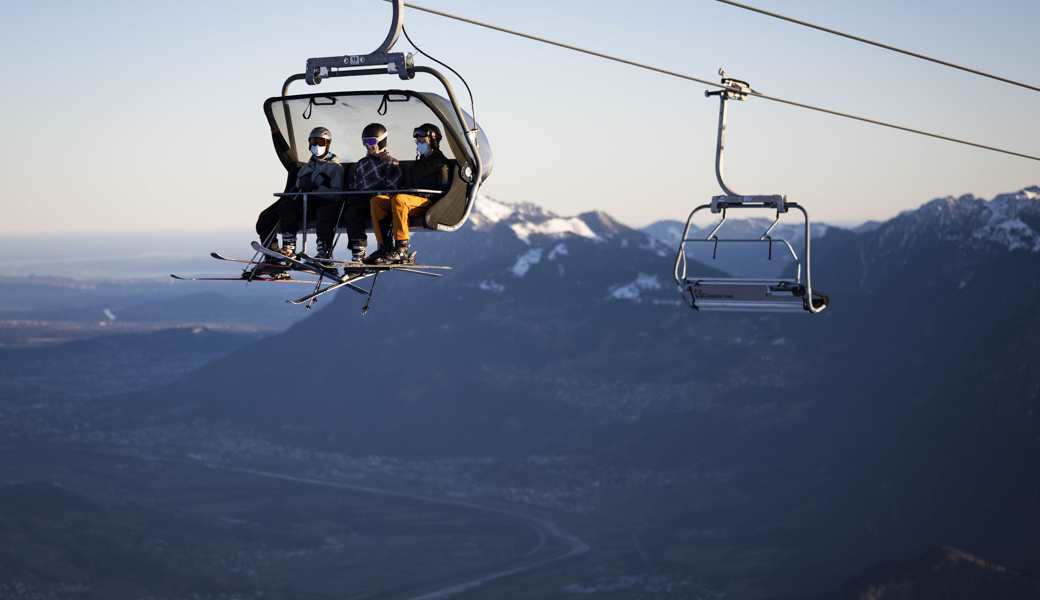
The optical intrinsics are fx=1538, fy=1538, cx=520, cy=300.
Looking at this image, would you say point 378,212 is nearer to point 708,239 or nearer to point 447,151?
point 447,151

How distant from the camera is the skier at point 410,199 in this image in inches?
1438

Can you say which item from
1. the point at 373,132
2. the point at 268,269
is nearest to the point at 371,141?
the point at 373,132

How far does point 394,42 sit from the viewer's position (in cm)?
3319

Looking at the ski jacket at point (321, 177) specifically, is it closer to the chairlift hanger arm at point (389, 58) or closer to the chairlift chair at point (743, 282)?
the chairlift hanger arm at point (389, 58)

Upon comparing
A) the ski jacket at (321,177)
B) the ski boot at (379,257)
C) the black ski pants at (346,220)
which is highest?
the ski jacket at (321,177)

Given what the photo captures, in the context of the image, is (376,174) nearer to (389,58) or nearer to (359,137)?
(359,137)

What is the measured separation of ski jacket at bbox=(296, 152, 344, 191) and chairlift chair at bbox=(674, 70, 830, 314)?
8.64 meters

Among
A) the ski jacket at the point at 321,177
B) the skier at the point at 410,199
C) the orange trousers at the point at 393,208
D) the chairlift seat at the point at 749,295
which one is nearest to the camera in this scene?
the skier at the point at 410,199

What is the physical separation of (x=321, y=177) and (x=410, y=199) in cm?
237

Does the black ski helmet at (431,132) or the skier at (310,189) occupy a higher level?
the black ski helmet at (431,132)

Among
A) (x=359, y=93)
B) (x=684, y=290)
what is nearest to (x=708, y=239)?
(x=684, y=290)

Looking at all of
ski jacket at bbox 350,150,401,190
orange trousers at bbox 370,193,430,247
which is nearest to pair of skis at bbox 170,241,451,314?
orange trousers at bbox 370,193,430,247

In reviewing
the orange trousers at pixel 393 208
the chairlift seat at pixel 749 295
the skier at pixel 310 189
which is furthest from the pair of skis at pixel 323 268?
the chairlift seat at pixel 749 295

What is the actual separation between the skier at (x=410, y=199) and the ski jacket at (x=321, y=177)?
53.8 inches
